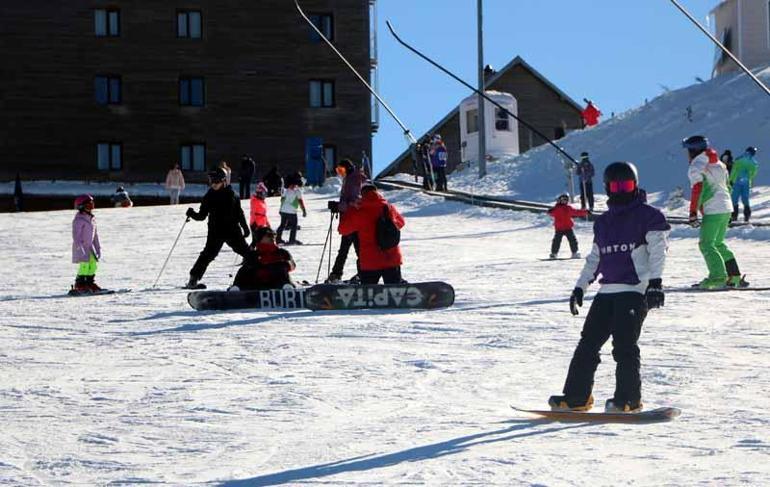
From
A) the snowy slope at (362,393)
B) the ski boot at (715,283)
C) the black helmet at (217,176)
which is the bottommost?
the snowy slope at (362,393)

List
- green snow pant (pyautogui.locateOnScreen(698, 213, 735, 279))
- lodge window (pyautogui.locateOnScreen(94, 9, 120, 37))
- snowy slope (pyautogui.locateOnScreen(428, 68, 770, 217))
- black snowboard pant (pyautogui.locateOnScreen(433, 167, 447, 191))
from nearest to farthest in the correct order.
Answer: green snow pant (pyautogui.locateOnScreen(698, 213, 735, 279)) → black snowboard pant (pyautogui.locateOnScreen(433, 167, 447, 191)) → snowy slope (pyautogui.locateOnScreen(428, 68, 770, 217)) → lodge window (pyautogui.locateOnScreen(94, 9, 120, 37))

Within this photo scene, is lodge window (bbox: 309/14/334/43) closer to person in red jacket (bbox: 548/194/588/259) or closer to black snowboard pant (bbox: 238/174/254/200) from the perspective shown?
black snowboard pant (bbox: 238/174/254/200)

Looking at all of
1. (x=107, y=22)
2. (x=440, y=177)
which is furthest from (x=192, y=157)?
(x=440, y=177)

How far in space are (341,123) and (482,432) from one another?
1561 inches

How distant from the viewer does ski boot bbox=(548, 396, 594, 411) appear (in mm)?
7531

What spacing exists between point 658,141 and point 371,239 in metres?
25.2

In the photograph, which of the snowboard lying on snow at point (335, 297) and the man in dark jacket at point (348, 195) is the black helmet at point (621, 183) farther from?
the man in dark jacket at point (348, 195)

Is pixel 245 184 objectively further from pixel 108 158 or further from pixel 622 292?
pixel 622 292

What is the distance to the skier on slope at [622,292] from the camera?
293 inches

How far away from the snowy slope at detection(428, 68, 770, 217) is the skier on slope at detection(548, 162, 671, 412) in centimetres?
2436

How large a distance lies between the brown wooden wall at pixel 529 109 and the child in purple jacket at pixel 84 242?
4052 centimetres

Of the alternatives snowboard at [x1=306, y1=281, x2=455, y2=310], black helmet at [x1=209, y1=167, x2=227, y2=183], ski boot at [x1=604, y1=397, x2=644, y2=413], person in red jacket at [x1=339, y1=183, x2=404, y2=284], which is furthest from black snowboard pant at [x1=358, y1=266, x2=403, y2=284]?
ski boot at [x1=604, y1=397, x2=644, y2=413]

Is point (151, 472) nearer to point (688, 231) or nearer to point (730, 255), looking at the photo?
point (730, 255)

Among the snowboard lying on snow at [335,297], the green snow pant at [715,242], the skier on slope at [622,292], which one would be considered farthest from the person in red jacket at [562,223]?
the skier on slope at [622,292]
